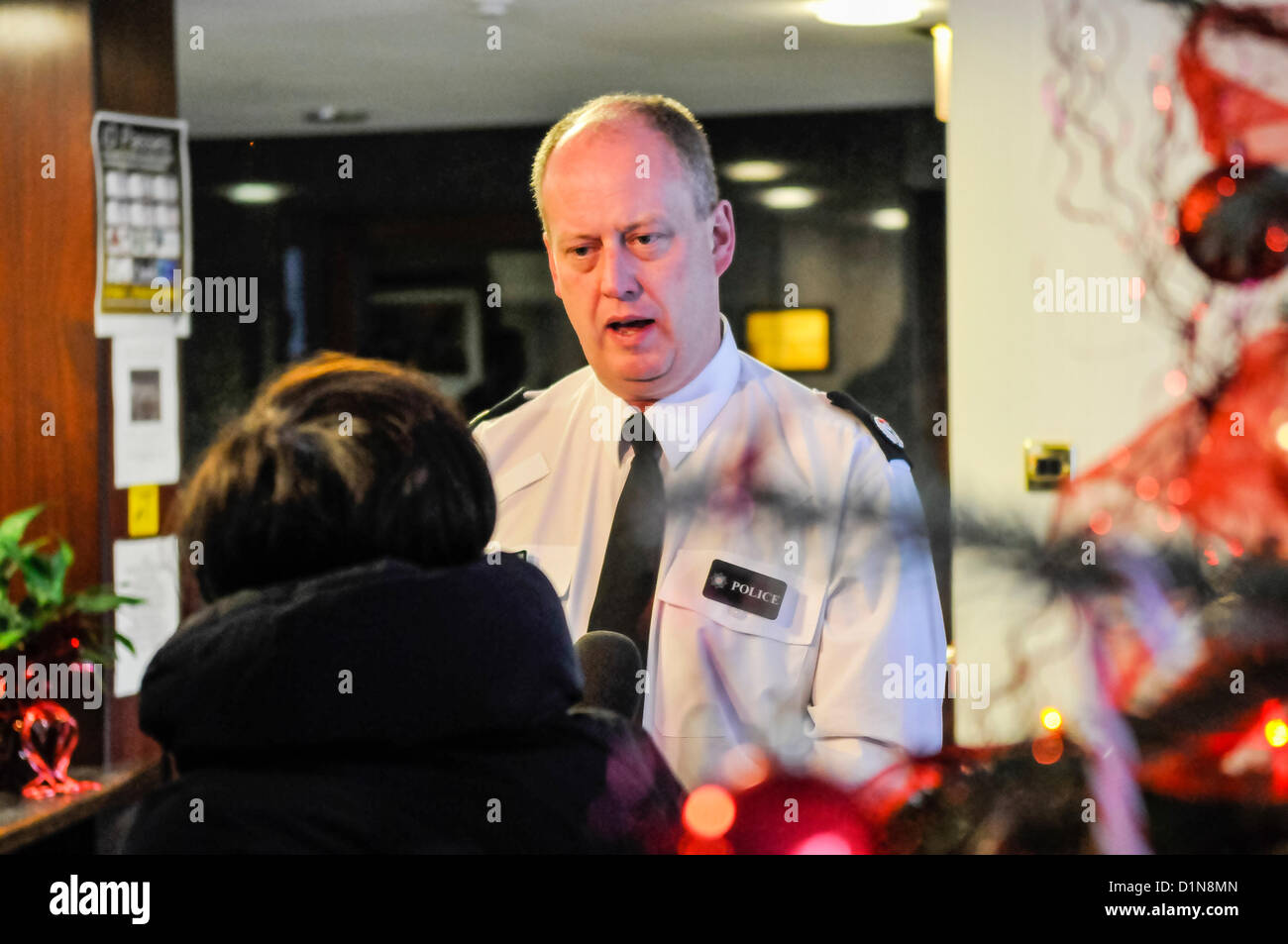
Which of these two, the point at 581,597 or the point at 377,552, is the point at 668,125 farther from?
the point at 377,552

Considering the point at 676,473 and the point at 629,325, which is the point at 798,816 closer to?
the point at 676,473

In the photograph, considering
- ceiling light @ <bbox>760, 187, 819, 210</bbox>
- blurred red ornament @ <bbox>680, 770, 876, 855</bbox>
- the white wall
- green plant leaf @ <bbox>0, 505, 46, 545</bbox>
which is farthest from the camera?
green plant leaf @ <bbox>0, 505, 46, 545</bbox>

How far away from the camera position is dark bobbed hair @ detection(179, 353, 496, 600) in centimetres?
91

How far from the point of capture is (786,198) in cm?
154

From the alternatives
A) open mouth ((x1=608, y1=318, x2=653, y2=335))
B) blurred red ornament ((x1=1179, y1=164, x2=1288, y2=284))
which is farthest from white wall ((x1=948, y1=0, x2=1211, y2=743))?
blurred red ornament ((x1=1179, y1=164, x2=1288, y2=284))

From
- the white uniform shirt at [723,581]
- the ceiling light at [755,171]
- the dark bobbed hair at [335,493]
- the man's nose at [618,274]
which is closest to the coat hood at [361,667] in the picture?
the dark bobbed hair at [335,493]

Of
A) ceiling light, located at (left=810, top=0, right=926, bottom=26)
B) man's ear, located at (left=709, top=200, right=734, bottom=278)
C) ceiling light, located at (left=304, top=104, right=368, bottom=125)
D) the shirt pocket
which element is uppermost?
ceiling light, located at (left=810, top=0, right=926, bottom=26)

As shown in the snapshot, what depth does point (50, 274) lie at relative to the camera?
1786 mm

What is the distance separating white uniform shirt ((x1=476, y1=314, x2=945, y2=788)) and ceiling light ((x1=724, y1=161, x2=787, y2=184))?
207mm

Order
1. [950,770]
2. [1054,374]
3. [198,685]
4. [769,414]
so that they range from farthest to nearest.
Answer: [1054,374] < [769,414] < [198,685] < [950,770]

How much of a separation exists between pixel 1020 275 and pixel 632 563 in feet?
2.05

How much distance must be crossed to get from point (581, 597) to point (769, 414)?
31 cm

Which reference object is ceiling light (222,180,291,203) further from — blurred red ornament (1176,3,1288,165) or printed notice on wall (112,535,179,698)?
blurred red ornament (1176,3,1288,165)
